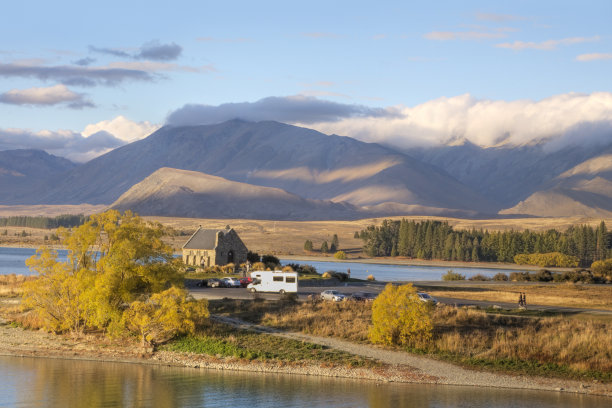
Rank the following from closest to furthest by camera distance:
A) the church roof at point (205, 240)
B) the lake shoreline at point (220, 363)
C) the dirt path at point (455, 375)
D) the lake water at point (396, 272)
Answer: the dirt path at point (455, 375) → the lake shoreline at point (220, 363) → the church roof at point (205, 240) → the lake water at point (396, 272)

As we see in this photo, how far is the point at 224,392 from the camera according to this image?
1378 inches

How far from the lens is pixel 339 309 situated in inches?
2114

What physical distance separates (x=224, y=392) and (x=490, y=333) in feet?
60.5

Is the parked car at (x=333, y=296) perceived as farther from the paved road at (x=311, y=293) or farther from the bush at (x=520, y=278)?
the bush at (x=520, y=278)

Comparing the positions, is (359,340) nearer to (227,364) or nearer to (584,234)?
(227,364)

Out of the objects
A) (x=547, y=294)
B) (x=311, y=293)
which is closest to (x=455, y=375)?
(x=311, y=293)

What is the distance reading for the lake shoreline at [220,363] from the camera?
121ft

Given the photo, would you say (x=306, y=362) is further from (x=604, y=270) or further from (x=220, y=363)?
(x=604, y=270)

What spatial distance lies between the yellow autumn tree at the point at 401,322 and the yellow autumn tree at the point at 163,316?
1050cm

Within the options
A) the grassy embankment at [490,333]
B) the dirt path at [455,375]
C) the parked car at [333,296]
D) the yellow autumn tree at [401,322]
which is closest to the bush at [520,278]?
the grassy embankment at [490,333]

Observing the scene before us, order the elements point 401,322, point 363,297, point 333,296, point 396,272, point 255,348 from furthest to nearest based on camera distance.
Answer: point 396,272
point 363,297
point 333,296
point 401,322
point 255,348

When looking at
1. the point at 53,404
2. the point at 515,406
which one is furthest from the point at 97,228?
the point at 515,406

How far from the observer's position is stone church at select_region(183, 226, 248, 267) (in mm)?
91125

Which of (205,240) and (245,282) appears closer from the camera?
(245,282)
